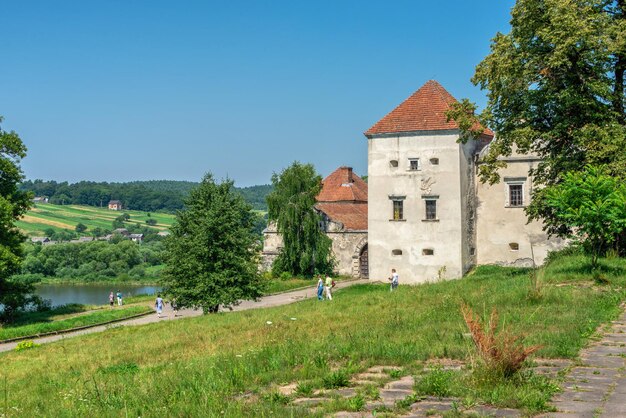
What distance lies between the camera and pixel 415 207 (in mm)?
41219

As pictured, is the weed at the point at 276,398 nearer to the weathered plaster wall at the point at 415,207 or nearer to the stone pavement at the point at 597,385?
the stone pavement at the point at 597,385

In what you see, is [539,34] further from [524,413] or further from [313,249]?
[313,249]

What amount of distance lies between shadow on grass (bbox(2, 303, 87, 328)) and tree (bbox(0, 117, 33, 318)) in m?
0.95

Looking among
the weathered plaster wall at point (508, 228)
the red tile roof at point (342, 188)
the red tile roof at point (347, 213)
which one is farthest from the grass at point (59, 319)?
the red tile roof at point (342, 188)

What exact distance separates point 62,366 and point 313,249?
34794 millimetres

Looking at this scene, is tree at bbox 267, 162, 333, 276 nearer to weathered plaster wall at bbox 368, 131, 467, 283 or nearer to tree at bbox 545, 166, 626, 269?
weathered plaster wall at bbox 368, 131, 467, 283

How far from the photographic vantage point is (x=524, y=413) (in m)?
6.88

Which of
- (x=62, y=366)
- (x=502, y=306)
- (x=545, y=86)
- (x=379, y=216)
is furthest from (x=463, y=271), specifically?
(x=62, y=366)

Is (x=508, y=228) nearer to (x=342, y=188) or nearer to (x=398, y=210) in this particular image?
(x=398, y=210)

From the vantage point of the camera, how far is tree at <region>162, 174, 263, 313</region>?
97.6 feet

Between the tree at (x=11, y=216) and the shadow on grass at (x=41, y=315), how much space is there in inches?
37.4

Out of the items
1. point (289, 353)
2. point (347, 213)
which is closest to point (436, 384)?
point (289, 353)

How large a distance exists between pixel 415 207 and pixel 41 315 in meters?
23.6

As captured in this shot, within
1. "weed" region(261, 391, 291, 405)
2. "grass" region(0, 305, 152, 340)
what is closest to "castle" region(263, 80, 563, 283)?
"grass" region(0, 305, 152, 340)
